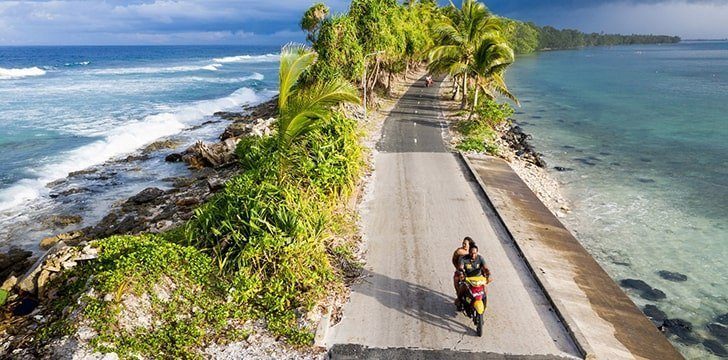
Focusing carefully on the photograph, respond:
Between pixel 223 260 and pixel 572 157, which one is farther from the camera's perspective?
pixel 572 157

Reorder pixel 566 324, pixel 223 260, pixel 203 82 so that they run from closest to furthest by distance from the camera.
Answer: pixel 566 324 → pixel 223 260 → pixel 203 82

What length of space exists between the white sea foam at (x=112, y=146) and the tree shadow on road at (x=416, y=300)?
681 inches

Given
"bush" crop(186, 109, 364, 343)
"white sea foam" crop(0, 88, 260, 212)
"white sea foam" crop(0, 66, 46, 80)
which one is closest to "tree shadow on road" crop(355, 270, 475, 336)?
"bush" crop(186, 109, 364, 343)

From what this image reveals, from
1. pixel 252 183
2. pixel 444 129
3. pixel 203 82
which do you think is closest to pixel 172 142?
pixel 444 129

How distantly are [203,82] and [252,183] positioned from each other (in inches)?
2533

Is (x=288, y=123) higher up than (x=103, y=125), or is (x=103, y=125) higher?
(x=288, y=123)

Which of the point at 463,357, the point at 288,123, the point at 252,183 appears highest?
the point at 288,123

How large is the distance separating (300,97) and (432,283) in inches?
192

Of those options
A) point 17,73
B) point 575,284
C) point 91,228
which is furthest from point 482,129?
point 17,73

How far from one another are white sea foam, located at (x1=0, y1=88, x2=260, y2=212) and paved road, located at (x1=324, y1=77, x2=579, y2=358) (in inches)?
629

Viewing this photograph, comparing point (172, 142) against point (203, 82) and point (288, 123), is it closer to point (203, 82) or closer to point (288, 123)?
point (288, 123)

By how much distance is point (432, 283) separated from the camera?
10.2 meters

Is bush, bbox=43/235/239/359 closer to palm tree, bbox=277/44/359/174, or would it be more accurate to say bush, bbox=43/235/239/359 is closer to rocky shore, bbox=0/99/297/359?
rocky shore, bbox=0/99/297/359

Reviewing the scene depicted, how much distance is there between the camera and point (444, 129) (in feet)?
88.1
